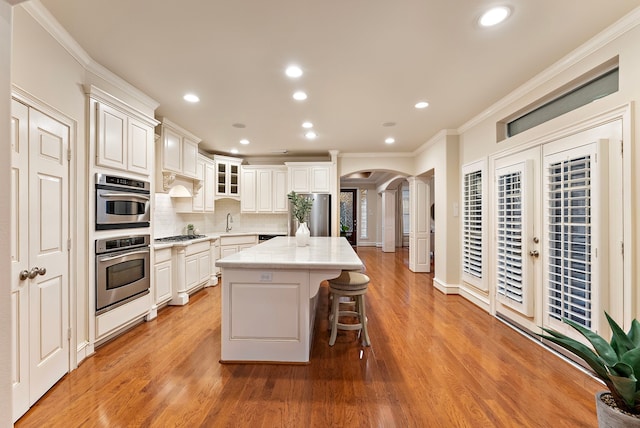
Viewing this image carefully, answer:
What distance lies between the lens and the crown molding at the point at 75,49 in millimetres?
1875

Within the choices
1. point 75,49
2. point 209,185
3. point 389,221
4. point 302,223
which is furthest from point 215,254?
point 389,221

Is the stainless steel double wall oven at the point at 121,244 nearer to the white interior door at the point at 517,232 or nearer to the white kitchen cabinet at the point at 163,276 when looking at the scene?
the white kitchen cabinet at the point at 163,276

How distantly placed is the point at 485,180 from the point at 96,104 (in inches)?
173

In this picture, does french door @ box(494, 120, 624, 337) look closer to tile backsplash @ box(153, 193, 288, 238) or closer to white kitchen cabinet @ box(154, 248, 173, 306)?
white kitchen cabinet @ box(154, 248, 173, 306)

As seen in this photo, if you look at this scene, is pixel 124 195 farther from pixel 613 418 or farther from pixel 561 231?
pixel 561 231

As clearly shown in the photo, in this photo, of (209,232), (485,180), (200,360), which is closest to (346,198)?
(209,232)

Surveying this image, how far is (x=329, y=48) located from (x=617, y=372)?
259 cm

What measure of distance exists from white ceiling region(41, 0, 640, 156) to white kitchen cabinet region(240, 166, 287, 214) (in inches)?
93.3

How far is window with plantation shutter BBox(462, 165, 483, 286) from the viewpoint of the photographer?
12.9 ft

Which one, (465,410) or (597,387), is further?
(597,387)

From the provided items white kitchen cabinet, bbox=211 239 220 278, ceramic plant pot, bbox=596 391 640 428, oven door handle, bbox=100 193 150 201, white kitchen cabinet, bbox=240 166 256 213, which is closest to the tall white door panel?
ceramic plant pot, bbox=596 391 640 428

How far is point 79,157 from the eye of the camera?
2.36 meters

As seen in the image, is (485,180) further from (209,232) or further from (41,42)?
(209,232)

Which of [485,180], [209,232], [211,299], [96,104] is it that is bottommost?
[211,299]
